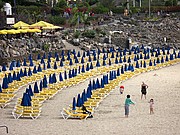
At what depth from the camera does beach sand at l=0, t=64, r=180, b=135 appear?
24.5 m

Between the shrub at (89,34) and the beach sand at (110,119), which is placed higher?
the shrub at (89,34)

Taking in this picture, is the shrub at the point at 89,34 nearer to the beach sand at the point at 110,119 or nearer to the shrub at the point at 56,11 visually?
the shrub at the point at 56,11

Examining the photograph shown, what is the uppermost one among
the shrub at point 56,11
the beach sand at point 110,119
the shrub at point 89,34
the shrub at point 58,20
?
the shrub at point 56,11

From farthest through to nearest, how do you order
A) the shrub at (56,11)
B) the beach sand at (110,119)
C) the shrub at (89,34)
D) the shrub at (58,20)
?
the shrub at (56,11) → the shrub at (58,20) → the shrub at (89,34) → the beach sand at (110,119)

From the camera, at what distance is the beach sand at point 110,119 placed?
80.2 ft

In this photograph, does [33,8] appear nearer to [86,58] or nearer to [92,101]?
[86,58]

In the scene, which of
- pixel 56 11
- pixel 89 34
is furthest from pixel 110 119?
pixel 56 11

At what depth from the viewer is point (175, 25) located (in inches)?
3440

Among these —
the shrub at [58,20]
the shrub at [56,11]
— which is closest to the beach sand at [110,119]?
the shrub at [58,20]

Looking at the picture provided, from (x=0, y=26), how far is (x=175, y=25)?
35405 millimetres

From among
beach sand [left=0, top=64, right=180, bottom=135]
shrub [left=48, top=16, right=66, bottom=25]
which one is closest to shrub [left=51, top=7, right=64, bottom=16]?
shrub [left=48, top=16, right=66, bottom=25]

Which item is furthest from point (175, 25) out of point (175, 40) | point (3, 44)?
point (3, 44)

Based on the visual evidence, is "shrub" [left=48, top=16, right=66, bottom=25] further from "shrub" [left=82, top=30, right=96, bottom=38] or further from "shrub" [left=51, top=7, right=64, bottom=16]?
"shrub" [left=82, top=30, right=96, bottom=38]

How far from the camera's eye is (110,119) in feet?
87.1
